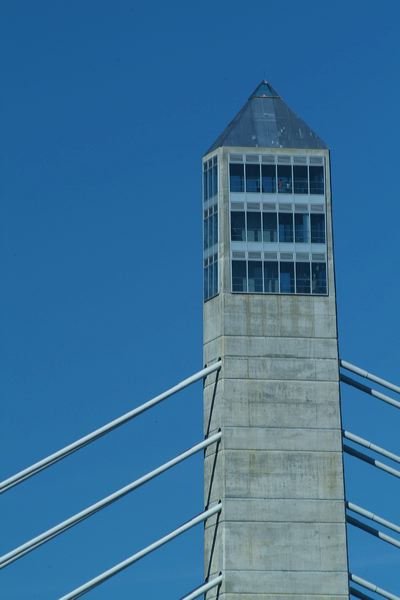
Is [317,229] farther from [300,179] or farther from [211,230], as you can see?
[211,230]

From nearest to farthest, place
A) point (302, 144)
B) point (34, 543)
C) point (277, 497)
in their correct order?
point (34, 543) → point (277, 497) → point (302, 144)

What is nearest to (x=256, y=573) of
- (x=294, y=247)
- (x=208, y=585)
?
(x=208, y=585)

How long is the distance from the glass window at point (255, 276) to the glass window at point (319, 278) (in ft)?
8.84

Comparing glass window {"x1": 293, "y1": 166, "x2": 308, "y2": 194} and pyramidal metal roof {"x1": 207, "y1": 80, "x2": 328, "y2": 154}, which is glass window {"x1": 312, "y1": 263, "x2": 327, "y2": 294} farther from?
pyramidal metal roof {"x1": 207, "y1": 80, "x2": 328, "y2": 154}

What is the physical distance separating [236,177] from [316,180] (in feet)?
13.8

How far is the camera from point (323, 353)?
9269 centimetres

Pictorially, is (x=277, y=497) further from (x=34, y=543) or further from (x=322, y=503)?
(x=34, y=543)

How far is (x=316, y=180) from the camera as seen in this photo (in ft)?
316

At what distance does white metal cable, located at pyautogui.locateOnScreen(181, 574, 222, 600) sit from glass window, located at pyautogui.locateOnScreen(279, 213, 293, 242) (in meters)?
17.5

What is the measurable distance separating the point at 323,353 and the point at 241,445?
246 inches

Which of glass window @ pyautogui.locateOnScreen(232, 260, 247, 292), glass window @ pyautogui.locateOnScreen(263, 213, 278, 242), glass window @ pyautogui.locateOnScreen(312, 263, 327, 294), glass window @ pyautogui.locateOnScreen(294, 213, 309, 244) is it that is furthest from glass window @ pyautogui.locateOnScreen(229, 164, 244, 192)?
glass window @ pyautogui.locateOnScreen(312, 263, 327, 294)

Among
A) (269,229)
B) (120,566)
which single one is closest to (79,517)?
(120,566)

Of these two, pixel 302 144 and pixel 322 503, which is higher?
pixel 302 144

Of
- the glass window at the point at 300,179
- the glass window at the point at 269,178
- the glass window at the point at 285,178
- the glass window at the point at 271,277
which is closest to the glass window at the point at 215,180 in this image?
the glass window at the point at 269,178
